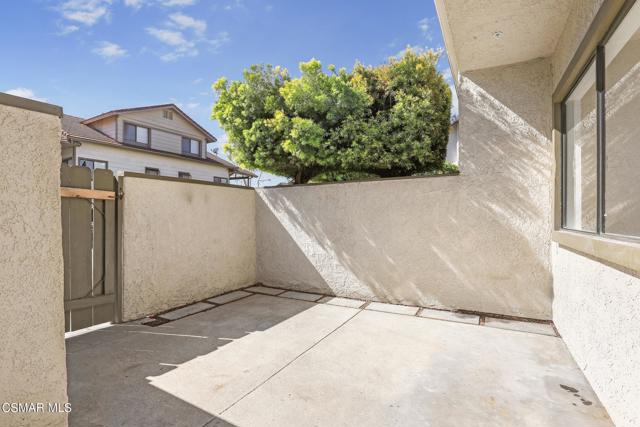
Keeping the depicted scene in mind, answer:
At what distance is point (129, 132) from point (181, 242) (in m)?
13.4

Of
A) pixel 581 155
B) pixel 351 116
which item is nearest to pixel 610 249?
pixel 581 155

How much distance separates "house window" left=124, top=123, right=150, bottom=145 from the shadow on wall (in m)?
13.9

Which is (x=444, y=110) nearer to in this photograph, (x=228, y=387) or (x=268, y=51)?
(x=268, y=51)

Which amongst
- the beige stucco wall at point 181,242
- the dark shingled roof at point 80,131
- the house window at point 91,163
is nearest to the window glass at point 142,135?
the dark shingled roof at point 80,131

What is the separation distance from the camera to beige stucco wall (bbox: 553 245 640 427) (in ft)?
6.44

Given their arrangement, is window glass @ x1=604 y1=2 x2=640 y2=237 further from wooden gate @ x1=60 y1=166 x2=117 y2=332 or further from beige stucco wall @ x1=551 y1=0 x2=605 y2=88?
wooden gate @ x1=60 y1=166 x2=117 y2=332

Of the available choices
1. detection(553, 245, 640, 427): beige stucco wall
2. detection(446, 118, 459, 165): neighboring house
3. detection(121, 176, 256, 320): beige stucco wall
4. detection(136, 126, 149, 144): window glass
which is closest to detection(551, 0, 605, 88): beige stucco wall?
detection(553, 245, 640, 427): beige stucco wall

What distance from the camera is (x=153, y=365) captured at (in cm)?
305

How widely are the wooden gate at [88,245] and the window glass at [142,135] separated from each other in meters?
13.7

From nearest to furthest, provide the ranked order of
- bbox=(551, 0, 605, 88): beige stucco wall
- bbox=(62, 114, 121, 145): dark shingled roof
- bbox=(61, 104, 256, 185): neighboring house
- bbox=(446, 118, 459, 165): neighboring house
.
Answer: bbox=(551, 0, 605, 88): beige stucco wall → bbox=(446, 118, 459, 165): neighboring house → bbox=(62, 114, 121, 145): dark shingled roof → bbox=(61, 104, 256, 185): neighboring house

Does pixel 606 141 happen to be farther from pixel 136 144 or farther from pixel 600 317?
pixel 136 144

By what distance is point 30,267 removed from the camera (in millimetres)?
1750

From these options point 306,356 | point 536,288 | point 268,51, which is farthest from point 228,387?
point 268,51

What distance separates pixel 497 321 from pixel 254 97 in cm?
588
